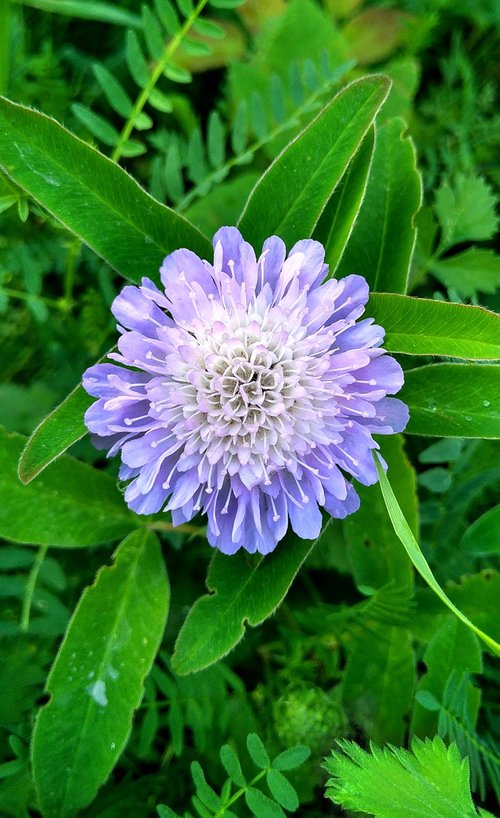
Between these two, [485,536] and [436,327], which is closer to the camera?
[436,327]

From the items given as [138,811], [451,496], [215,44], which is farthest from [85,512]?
[215,44]

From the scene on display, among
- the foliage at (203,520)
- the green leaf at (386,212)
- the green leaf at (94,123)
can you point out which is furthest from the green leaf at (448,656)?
the green leaf at (94,123)

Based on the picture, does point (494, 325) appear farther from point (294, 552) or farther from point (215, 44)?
point (215, 44)

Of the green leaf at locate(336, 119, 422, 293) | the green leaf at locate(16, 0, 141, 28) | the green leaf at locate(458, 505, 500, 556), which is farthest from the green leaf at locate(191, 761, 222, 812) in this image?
the green leaf at locate(16, 0, 141, 28)

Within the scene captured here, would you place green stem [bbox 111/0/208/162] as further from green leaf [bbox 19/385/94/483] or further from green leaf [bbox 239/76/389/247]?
green leaf [bbox 19/385/94/483]

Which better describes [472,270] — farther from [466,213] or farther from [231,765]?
[231,765]

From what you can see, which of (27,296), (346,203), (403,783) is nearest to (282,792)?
(403,783)
